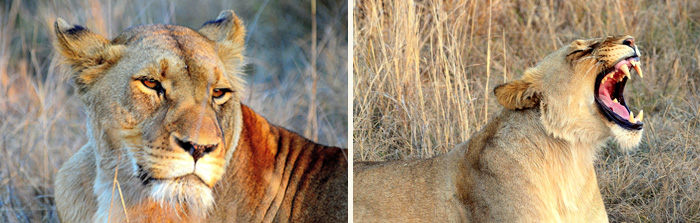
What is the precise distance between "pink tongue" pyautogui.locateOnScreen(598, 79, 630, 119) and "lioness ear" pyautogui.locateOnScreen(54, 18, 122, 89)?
4.88ft

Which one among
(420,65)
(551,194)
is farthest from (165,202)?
(420,65)

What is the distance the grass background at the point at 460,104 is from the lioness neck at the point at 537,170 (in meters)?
0.89

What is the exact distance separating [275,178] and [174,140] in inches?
18.8

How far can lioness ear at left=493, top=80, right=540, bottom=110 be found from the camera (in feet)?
8.79

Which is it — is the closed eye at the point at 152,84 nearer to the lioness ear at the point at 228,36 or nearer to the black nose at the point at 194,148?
the black nose at the point at 194,148

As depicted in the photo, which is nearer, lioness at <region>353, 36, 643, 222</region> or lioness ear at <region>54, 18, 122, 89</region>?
lioness ear at <region>54, 18, 122, 89</region>

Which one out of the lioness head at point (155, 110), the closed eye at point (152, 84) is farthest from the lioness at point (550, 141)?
the closed eye at point (152, 84)

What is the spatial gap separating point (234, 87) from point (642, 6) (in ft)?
10.3

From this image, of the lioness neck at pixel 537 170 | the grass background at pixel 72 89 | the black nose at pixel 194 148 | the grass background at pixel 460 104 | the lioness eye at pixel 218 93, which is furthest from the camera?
the grass background at pixel 460 104

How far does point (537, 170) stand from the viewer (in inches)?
105

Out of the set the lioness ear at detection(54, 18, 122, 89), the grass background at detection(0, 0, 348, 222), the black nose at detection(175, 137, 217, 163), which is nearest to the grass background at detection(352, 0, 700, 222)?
the grass background at detection(0, 0, 348, 222)

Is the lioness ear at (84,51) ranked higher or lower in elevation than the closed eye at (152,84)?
higher

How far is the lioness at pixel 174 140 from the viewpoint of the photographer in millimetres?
2393

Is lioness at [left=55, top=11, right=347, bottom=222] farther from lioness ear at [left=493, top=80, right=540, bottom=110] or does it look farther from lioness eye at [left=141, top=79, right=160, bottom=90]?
lioness ear at [left=493, top=80, right=540, bottom=110]
